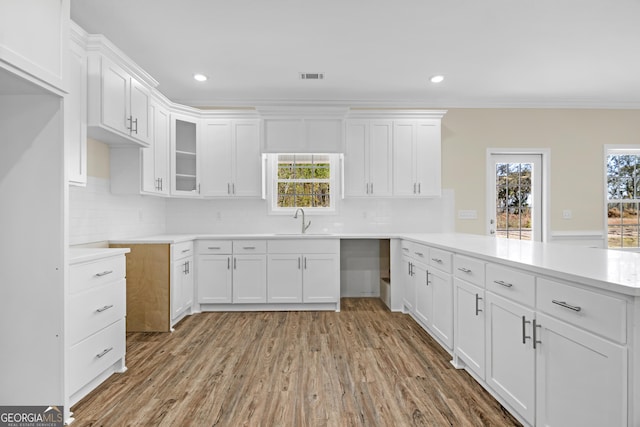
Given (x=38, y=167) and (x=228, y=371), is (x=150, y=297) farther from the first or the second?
(x=38, y=167)

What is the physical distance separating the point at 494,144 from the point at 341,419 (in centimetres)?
424

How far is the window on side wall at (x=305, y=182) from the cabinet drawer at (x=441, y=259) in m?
1.89

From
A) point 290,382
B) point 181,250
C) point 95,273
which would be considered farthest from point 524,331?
point 181,250

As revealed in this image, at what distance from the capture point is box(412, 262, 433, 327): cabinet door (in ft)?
10.2

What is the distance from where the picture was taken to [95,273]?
7.13 feet

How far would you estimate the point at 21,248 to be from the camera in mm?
1704

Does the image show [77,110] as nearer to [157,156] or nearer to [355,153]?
[157,156]

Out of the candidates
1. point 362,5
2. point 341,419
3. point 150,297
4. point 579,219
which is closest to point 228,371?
point 341,419

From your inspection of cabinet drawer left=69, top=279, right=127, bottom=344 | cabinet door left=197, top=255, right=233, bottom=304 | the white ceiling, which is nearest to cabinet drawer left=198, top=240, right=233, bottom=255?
cabinet door left=197, top=255, right=233, bottom=304

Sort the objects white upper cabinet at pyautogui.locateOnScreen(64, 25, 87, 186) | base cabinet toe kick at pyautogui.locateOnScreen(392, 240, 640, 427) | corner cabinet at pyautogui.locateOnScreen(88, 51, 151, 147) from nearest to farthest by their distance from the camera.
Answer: base cabinet toe kick at pyautogui.locateOnScreen(392, 240, 640, 427), white upper cabinet at pyautogui.locateOnScreen(64, 25, 87, 186), corner cabinet at pyautogui.locateOnScreen(88, 51, 151, 147)

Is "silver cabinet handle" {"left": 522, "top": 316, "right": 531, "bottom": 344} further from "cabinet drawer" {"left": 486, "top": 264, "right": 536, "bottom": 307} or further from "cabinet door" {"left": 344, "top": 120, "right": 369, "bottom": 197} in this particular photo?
"cabinet door" {"left": 344, "top": 120, "right": 369, "bottom": 197}

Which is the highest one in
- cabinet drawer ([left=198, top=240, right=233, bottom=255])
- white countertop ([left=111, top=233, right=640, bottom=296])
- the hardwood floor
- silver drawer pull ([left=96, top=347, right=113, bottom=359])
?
white countertop ([left=111, top=233, right=640, bottom=296])

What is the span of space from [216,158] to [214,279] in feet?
5.02

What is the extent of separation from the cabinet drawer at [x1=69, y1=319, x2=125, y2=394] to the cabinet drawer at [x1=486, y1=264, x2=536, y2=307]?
8.09ft
